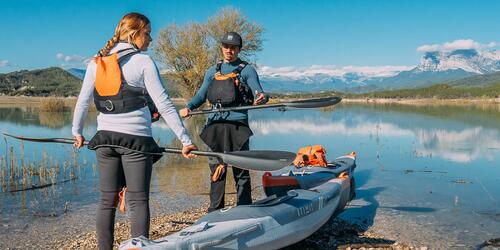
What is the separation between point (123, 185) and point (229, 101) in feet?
6.27

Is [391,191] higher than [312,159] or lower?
lower

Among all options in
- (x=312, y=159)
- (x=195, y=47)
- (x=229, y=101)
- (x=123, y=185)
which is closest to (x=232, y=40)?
(x=229, y=101)

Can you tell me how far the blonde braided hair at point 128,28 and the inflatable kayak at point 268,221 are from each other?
1.49 m

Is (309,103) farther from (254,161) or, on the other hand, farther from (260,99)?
(254,161)

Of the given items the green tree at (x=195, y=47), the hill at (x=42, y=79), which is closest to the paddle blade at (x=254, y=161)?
the green tree at (x=195, y=47)

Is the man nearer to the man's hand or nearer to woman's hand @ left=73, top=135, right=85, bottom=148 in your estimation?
the man's hand

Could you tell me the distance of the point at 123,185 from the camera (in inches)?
141

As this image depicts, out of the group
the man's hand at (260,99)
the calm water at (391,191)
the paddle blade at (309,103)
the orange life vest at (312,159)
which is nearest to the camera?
the man's hand at (260,99)

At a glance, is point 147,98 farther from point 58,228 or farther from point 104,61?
point 58,228

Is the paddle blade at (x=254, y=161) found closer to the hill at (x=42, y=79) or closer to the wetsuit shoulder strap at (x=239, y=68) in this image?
the wetsuit shoulder strap at (x=239, y=68)

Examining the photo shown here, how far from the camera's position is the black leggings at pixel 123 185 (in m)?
3.40

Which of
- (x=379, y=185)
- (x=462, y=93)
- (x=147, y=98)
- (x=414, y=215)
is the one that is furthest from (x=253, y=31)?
(x=462, y=93)

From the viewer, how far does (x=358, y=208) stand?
6.97 meters

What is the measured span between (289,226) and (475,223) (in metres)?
3.28
